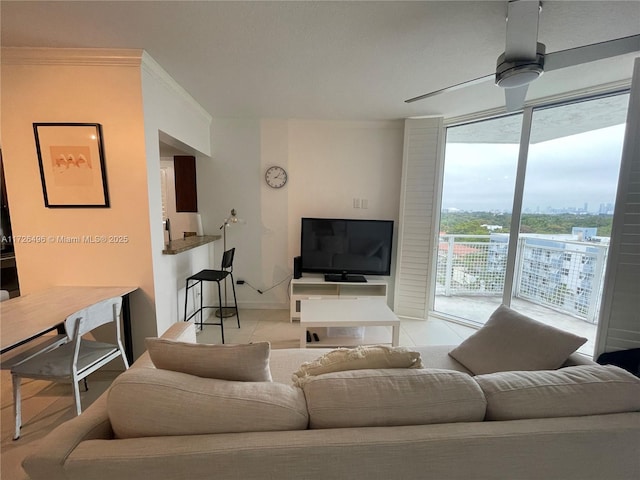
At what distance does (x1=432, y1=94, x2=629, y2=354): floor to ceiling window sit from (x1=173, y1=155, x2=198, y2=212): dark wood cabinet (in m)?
3.15

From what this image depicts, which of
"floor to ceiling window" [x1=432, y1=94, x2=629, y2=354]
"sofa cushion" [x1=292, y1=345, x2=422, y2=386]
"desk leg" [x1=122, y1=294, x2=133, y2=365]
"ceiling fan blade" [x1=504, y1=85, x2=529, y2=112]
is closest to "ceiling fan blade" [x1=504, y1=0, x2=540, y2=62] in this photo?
"ceiling fan blade" [x1=504, y1=85, x2=529, y2=112]

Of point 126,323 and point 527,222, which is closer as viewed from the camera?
point 126,323

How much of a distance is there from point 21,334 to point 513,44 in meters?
2.88

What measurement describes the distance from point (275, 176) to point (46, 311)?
2.43m

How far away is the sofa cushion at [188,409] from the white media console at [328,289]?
90.6 inches

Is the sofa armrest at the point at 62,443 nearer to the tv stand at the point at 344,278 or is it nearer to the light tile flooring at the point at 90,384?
the light tile flooring at the point at 90,384

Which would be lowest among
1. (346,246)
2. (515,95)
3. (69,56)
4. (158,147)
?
(346,246)

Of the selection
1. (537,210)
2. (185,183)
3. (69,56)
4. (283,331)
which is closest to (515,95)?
(537,210)

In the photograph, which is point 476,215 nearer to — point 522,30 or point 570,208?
point 570,208

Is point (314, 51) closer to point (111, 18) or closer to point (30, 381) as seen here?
point (111, 18)

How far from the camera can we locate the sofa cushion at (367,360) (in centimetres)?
99

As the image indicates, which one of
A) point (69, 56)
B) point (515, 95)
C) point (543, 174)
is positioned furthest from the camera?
point (543, 174)

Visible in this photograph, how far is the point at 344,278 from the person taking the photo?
3.30m

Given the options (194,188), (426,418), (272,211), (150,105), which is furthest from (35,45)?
(426,418)
